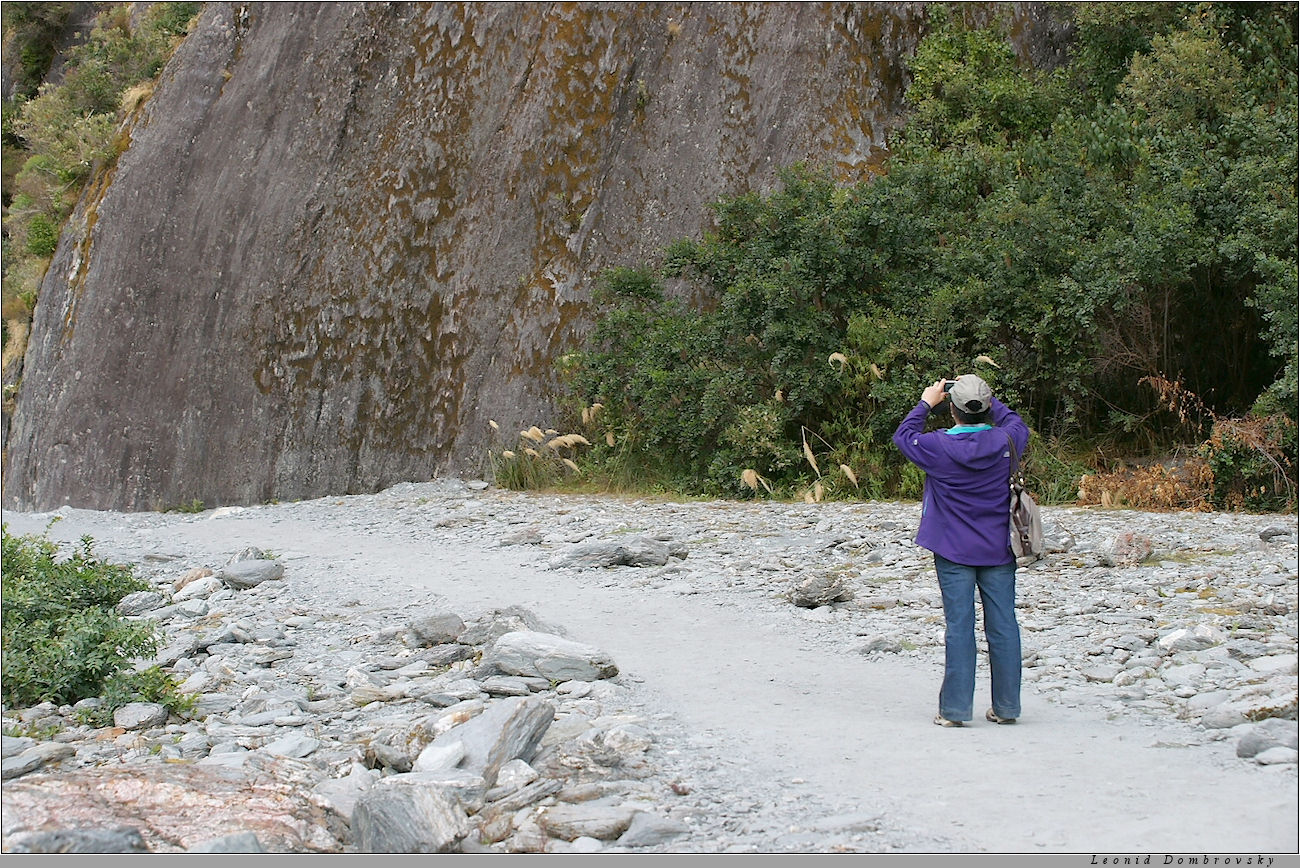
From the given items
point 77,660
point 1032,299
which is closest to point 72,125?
point 1032,299

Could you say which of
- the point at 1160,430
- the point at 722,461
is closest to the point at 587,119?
the point at 722,461

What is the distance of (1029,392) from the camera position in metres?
13.3

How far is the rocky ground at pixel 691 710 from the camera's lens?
150 inches

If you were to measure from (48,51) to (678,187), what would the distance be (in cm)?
2604

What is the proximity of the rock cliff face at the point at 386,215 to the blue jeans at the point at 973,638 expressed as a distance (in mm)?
12151

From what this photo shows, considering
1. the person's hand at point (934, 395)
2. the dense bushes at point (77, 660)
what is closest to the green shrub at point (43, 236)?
the dense bushes at point (77, 660)

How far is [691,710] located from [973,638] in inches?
52.1

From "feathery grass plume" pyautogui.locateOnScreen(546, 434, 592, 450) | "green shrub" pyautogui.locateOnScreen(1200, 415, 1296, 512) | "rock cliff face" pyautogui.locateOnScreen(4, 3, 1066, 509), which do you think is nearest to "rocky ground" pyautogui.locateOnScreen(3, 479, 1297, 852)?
"green shrub" pyautogui.locateOnScreen(1200, 415, 1296, 512)

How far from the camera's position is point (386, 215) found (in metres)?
19.3

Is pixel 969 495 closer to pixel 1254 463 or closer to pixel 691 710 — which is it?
pixel 691 710

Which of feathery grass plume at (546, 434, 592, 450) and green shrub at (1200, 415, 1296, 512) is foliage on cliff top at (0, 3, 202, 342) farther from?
green shrub at (1200, 415, 1296, 512)

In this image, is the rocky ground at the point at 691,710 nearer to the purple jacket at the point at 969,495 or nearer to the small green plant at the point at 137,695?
the small green plant at the point at 137,695

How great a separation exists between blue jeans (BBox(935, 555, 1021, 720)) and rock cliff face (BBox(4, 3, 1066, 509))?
39.9 feet

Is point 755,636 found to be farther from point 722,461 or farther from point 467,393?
point 467,393
